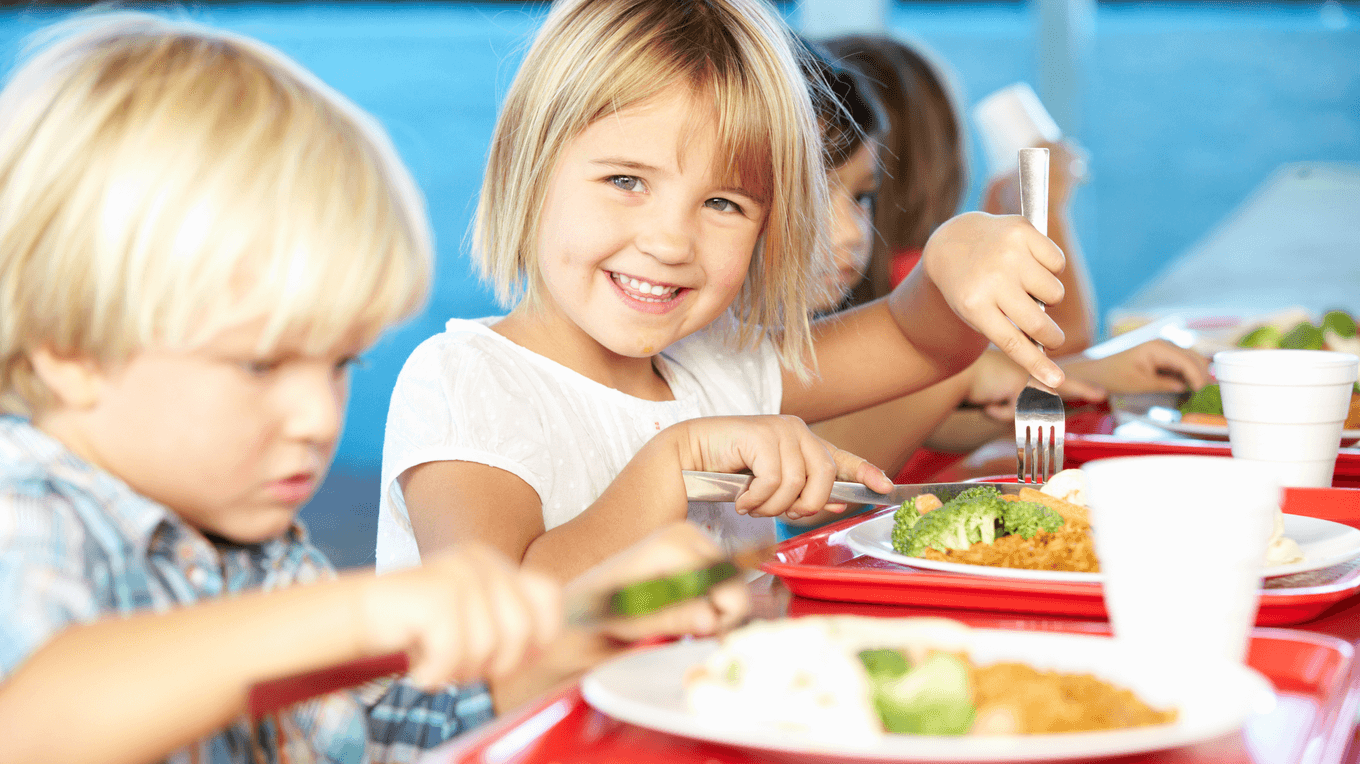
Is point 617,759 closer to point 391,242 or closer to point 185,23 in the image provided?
point 391,242

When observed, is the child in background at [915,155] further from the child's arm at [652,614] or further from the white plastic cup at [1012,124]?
the child's arm at [652,614]

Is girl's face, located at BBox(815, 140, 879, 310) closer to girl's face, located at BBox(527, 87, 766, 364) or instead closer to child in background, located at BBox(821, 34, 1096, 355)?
child in background, located at BBox(821, 34, 1096, 355)

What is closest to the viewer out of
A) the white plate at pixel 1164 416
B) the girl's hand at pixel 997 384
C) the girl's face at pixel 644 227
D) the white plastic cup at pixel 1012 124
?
the girl's face at pixel 644 227

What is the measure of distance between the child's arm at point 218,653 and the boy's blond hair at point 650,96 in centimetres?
82

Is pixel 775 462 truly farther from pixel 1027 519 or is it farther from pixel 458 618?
pixel 458 618

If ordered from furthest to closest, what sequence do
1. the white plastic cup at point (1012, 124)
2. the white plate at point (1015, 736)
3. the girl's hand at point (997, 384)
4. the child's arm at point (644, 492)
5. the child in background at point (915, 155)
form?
the child in background at point (915, 155)
the white plastic cup at point (1012, 124)
the girl's hand at point (997, 384)
the child's arm at point (644, 492)
the white plate at point (1015, 736)

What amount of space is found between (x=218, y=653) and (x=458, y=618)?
0.11 metres

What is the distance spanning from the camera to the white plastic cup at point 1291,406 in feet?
3.72

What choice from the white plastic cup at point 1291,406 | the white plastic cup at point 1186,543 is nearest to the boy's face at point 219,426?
the white plastic cup at point 1186,543

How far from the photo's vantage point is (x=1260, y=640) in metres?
0.68

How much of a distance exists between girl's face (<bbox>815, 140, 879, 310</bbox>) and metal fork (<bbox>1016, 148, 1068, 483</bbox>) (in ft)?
2.54

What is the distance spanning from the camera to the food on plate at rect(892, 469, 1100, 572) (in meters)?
0.87

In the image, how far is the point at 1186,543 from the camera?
2.07 ft

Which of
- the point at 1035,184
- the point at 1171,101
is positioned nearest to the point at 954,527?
the point at 1035,184
